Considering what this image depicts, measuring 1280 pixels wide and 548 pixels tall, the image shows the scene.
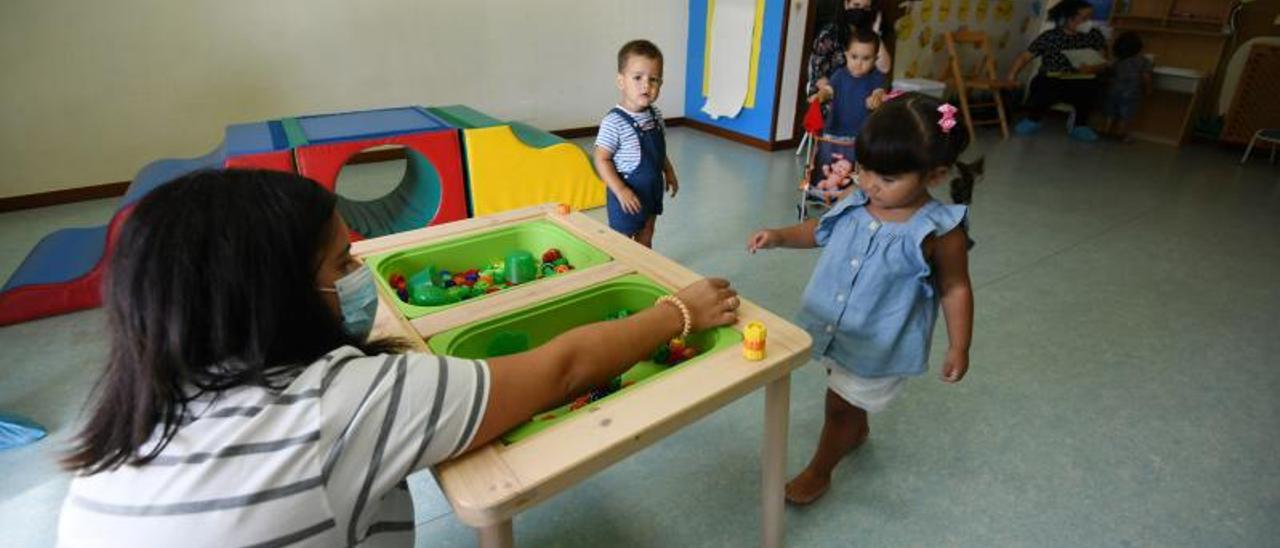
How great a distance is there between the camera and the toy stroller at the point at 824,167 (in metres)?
3.10

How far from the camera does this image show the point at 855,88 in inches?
117

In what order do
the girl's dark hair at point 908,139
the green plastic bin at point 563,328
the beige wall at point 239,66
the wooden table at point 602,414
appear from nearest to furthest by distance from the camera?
the wooden table at point 602,414, the green plastic bin at point 563,328, the girl's dark hair at point 908,139, the beige wall at point 239,66

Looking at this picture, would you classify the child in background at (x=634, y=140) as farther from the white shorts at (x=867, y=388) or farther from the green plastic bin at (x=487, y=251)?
the white shorts at (x=867, y=388)

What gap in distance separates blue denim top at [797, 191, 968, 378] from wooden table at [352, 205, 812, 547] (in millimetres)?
315

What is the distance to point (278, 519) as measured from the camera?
64 cm

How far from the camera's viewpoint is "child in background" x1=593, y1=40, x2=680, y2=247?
2078mm

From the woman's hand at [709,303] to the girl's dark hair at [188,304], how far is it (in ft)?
1.90

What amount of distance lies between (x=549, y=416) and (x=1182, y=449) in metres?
1.79

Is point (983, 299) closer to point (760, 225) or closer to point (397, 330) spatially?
point (760, 225)

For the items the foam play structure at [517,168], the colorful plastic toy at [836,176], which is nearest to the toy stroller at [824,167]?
the colorful plastic toy at [836,176]

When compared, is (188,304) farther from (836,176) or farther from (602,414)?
(836,176)

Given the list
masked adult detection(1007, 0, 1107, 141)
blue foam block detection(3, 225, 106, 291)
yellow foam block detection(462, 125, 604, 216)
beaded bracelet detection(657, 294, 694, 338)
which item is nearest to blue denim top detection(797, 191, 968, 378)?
beaded bracelet detection(657, 294, 694, 338)

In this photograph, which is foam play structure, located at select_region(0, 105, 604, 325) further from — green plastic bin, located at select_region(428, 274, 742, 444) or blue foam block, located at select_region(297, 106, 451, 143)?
green plastic bin, located at select_region(428, 274, 742, 444)

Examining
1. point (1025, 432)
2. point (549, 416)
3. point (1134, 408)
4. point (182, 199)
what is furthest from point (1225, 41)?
point (182, 199)
